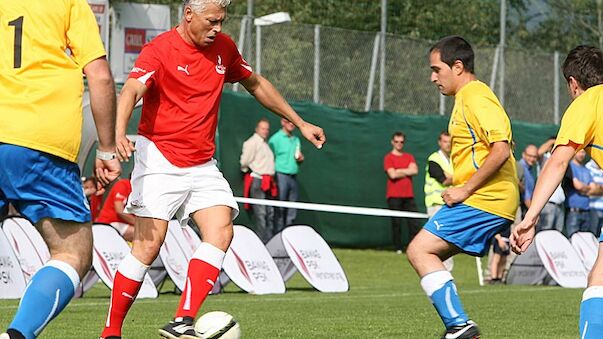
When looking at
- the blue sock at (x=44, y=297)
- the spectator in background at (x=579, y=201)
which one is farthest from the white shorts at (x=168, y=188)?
the spectator in background at (x=579, y=201)

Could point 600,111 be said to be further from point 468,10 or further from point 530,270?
point 468,10

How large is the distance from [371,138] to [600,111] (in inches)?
676

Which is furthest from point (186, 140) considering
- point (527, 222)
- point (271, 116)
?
point (271, 116)

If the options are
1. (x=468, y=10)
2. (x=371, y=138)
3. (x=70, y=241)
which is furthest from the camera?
(x=468, y=10)

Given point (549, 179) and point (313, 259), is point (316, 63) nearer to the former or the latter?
point (313, 259)

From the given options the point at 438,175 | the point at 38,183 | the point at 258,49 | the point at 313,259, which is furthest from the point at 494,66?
the point at 38,183

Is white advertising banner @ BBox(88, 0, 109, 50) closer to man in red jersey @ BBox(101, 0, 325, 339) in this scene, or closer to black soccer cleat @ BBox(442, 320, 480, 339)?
man in red jersey @ BBox(101, 0, 325, 339)

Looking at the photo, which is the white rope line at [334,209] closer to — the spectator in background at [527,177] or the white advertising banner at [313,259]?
the spectator in background at [527,177]

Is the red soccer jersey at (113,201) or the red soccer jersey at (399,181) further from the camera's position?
the red soccer jersey at (399,181)

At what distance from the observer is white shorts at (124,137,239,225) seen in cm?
859

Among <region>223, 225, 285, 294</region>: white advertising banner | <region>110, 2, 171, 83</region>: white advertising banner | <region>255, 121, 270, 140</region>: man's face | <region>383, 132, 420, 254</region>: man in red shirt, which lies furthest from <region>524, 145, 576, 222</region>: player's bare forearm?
<region>383, 132, 420, 254</region>: man in red shirt

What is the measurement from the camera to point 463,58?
375 inches

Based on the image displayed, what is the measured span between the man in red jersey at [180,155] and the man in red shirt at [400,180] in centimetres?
1477

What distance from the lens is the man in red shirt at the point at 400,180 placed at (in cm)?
2361
